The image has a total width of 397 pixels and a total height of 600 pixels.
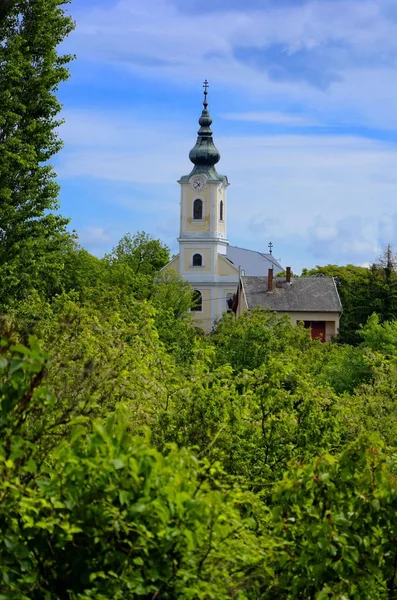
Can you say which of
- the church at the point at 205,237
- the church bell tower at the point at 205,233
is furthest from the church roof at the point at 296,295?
the church bell tower at the point at 205,233

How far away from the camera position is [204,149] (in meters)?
103

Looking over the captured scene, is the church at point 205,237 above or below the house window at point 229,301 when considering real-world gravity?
above

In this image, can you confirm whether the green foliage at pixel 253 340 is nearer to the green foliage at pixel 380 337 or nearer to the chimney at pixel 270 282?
the green foliage at pixel 380 337

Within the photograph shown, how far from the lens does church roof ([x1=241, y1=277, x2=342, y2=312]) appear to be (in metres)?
75.1

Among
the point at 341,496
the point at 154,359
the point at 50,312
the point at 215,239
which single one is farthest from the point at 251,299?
the point at 341,496

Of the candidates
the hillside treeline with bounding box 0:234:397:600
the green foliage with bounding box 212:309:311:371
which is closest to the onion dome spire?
the green foliage with bounding box 212:309:311:371

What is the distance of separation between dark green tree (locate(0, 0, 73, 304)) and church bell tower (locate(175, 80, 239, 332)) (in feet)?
192

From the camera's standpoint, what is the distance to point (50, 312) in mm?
31406

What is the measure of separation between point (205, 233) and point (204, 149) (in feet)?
A: 28.0

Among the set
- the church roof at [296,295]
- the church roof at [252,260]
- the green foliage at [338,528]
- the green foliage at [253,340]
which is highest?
the church roof at [252,260]

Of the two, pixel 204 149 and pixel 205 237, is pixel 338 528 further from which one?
pixel 204 149

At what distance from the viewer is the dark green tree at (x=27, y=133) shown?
3500cm

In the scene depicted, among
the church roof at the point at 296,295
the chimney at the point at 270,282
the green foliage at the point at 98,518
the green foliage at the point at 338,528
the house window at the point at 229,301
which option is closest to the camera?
the green foliage at the point at 98,518

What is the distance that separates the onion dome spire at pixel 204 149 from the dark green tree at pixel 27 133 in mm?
65376
